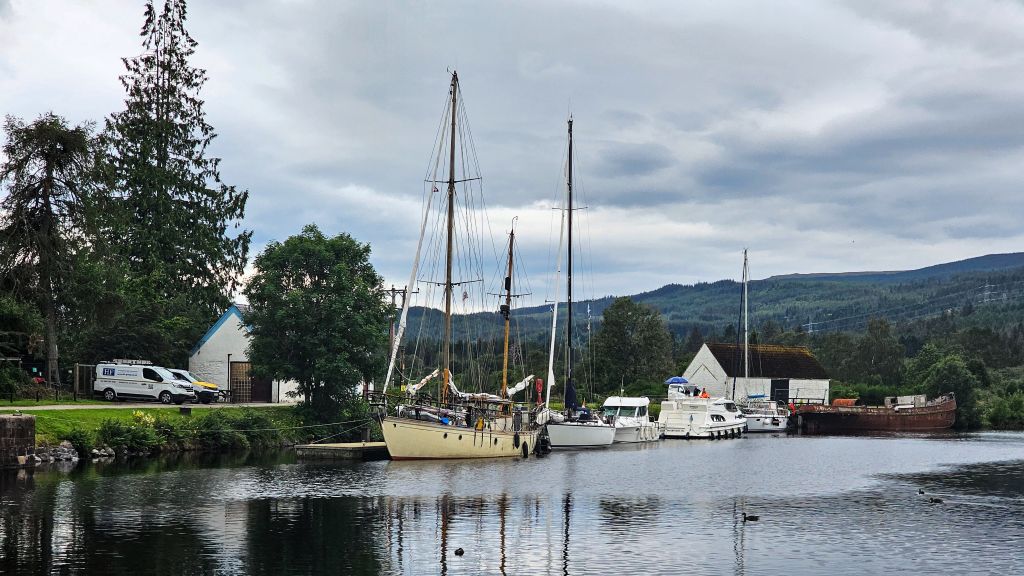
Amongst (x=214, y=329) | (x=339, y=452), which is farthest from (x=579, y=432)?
(x=214, y=329)

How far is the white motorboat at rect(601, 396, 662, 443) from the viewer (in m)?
82.1

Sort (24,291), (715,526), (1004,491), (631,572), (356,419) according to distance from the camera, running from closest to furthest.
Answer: (631,572)
(715,526)
(1004,491)
(24,291)
(356,419)

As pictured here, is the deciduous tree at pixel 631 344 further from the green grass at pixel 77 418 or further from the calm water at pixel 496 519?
the calm water at pixel 496 519

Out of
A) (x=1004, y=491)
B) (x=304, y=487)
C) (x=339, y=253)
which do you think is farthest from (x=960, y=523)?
(x=339, y=253)

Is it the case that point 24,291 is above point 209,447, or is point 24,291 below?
above

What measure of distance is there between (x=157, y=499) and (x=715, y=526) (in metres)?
20.0

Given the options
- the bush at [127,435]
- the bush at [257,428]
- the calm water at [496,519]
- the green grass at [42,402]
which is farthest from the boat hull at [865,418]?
the bush at [127,435]

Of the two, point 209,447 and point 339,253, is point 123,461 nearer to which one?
point 209,447

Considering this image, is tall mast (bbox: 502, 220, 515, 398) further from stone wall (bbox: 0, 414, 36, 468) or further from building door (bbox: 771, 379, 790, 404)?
building door (bbox: 771, 379, 790, 404)

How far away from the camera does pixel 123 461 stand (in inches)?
1986

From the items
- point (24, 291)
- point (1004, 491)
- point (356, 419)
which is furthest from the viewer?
point (356, 419)

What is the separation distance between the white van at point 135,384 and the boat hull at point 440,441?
63.1ft

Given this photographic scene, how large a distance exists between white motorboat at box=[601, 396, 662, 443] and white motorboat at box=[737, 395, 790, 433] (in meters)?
21.3

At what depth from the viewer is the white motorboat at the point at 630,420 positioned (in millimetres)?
82125
